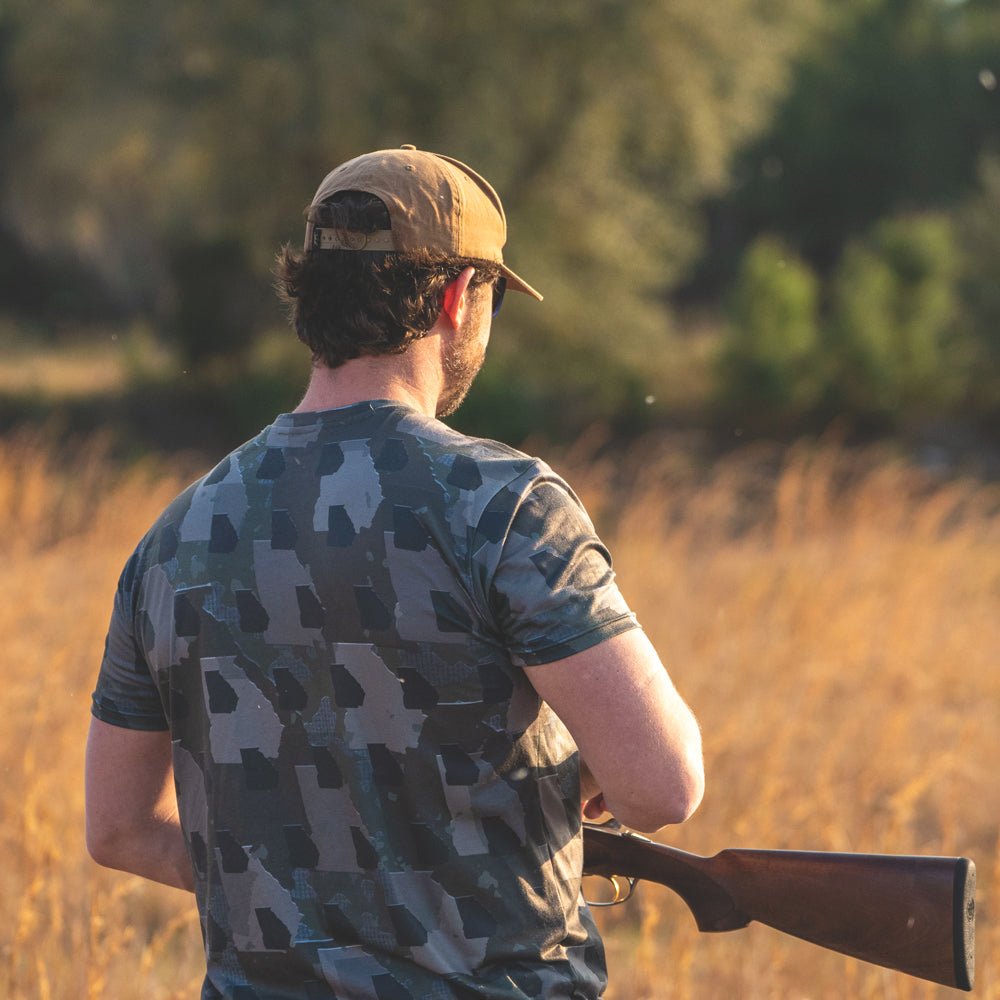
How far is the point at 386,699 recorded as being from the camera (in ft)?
4.50

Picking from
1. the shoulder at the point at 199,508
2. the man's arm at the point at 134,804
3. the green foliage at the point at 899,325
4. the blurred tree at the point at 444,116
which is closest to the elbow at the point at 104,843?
the man's arm at the point at 134,804

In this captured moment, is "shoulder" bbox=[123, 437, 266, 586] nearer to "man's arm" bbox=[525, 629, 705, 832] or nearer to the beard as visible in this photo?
the beard

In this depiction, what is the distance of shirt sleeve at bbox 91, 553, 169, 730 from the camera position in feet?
5.08

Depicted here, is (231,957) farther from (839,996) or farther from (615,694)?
(839,996)

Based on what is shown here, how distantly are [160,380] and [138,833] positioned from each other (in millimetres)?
19502

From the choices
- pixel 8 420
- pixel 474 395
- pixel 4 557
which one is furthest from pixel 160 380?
pixel 4 557

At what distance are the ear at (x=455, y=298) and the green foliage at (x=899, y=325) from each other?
780 inches

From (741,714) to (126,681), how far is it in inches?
165

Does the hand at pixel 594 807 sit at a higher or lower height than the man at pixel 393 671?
lower

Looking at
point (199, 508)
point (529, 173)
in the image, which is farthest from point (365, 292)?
point (529, 173)

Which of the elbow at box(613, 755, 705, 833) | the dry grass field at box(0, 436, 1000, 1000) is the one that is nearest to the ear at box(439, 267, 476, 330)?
the elbow at box(613, 755, 705, 833)

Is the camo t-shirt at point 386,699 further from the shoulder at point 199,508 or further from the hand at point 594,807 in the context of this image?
the hand at point 594,807

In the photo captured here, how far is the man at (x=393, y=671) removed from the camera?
1.35 metres

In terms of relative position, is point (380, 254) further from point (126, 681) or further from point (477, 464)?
point (126, 681)
